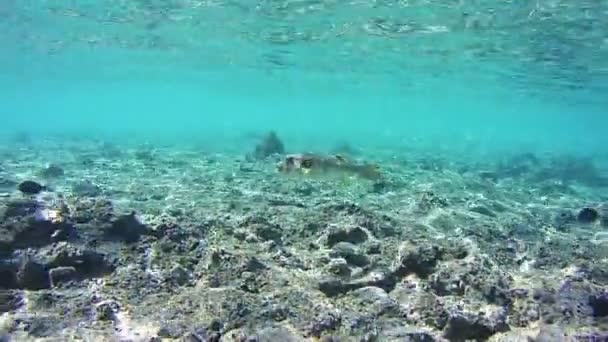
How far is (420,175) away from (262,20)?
10.4 m

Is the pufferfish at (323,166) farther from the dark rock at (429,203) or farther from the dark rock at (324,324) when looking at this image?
the dark rock at (324,324)

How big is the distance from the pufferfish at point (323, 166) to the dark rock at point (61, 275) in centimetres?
354

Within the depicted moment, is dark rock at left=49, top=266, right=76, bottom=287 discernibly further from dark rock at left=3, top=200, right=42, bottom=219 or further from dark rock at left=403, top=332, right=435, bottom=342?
dark rock at left=403, top=332, right=435, bottom=342

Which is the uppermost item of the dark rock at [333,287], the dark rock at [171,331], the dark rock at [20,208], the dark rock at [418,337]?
the dark rock at [20,208]

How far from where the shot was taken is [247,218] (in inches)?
321

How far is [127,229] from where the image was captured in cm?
693

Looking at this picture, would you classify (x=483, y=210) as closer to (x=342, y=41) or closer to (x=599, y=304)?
(x=599, y=304)

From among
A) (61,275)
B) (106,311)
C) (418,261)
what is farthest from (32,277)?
(418,261)

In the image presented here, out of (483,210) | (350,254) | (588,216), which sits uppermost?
(350,254)

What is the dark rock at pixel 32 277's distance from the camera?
18.6ft

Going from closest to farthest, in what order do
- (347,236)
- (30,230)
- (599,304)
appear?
(599,304)
(30,230)
(347,236)

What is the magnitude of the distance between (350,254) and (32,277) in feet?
13.0

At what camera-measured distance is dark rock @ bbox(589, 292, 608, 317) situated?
16.1ft

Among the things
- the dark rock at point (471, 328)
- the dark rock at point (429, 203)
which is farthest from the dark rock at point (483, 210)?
the dark rock at point (471, 328)
